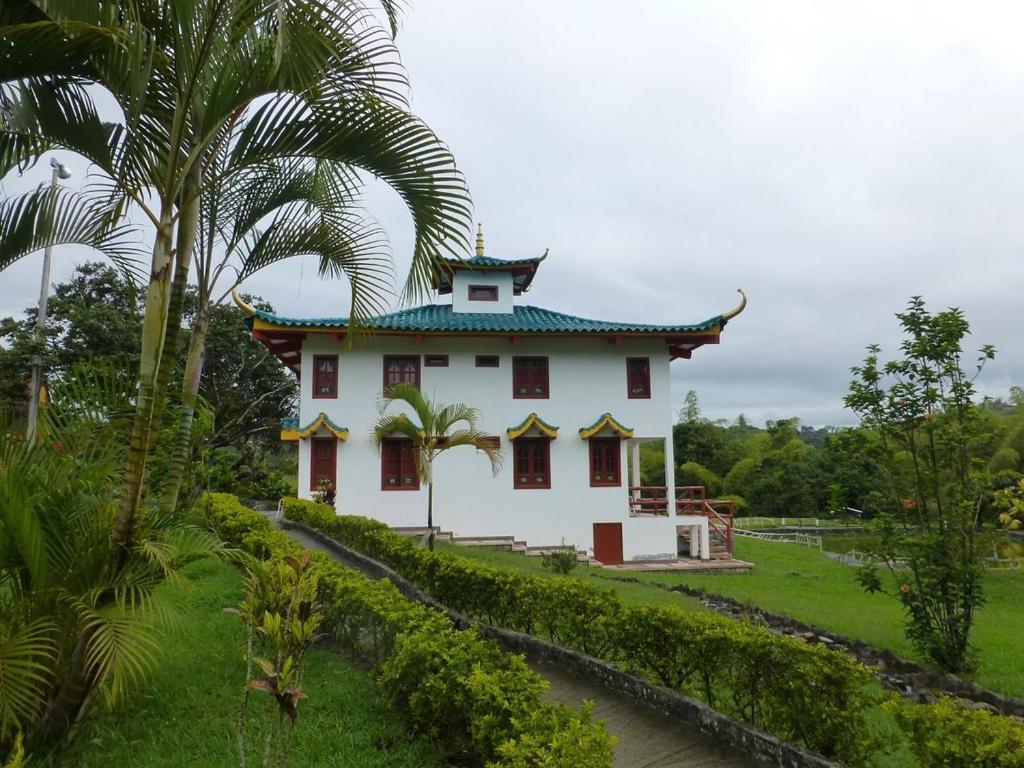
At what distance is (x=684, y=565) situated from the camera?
49.7ft

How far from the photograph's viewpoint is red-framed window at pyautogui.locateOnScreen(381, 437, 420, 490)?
597 inches

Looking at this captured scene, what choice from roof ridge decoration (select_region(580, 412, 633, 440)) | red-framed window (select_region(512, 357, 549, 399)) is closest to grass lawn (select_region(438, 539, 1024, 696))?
roof ridge decoration (select_region(580, 412, 633, 440))

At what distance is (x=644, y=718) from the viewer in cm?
411

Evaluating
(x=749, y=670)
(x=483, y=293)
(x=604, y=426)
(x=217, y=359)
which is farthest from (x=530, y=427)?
(x=217, y=359)

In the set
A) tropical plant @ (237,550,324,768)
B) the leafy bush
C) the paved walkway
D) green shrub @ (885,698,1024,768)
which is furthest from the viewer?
the leafy bush

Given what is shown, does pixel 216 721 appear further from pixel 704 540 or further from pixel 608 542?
pixel 704 540

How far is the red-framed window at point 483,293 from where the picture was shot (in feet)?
56.2

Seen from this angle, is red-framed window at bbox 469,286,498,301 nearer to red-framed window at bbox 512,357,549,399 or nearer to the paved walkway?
red-framed window at bbox 512,357,549,399

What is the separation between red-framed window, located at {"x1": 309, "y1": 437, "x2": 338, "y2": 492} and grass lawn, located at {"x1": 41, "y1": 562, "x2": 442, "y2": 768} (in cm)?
983

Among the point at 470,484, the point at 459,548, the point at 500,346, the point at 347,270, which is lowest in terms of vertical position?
the point at 459,548

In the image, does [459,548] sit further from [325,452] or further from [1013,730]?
[1013,730]

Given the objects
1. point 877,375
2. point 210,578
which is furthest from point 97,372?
point 877,375

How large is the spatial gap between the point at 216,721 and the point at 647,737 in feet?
8.66

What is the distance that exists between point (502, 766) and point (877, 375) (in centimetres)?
624
